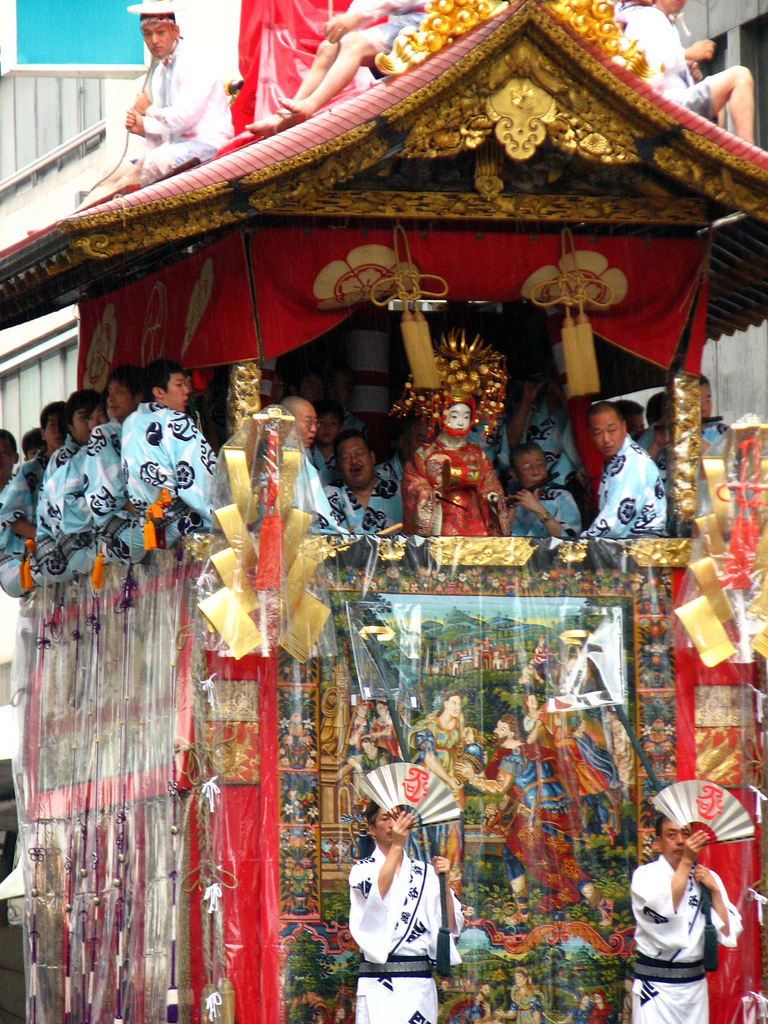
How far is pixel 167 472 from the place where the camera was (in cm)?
1098

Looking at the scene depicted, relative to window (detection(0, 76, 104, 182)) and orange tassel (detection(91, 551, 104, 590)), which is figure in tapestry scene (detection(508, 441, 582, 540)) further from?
window (detection(0, 76, 104, 182))

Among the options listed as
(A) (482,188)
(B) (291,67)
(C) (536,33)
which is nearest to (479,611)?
(A) (482,188)

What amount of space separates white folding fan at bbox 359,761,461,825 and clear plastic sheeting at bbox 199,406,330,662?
916mm

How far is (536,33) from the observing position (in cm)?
1080

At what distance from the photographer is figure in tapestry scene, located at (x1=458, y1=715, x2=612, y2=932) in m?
11.0

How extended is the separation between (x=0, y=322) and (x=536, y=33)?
174 inches

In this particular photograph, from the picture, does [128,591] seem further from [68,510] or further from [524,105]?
[524,105]

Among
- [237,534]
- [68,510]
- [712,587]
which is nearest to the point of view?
[237,534]

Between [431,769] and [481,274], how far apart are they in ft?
9.60

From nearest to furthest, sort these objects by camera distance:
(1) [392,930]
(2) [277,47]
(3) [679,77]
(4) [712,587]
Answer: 1. (1) [392,930]
2. (4) [712,587]
3. (3) [679,77]
4. (2) [277,47]

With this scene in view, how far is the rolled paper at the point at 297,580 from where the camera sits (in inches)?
422

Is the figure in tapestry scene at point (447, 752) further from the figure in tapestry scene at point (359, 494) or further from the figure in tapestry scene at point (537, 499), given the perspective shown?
the figure in tapestry scene at point (537, 499)

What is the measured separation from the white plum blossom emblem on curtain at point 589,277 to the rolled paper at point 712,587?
167cm

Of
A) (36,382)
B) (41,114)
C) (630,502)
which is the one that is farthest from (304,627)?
(41,114)
